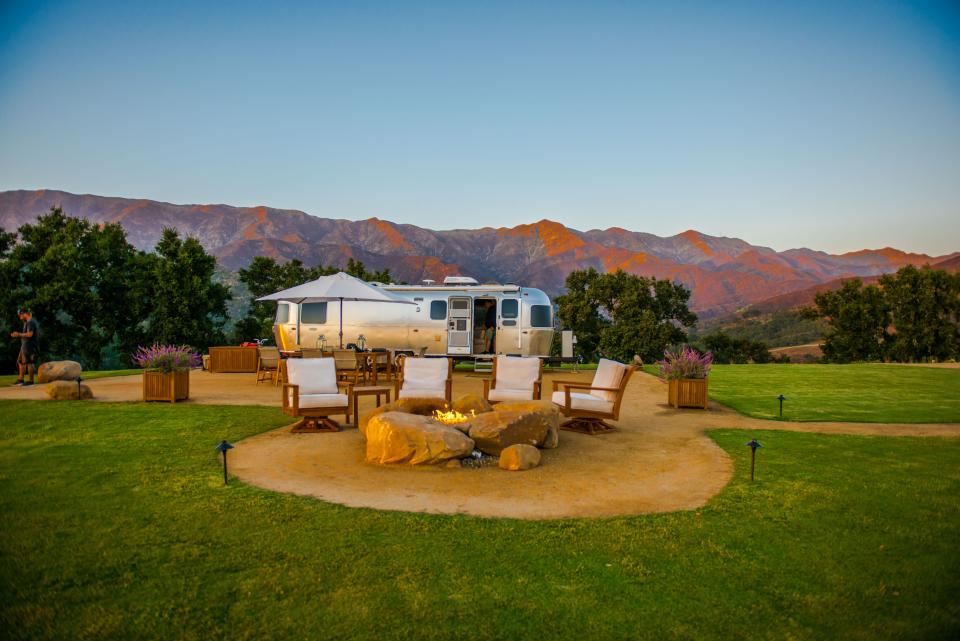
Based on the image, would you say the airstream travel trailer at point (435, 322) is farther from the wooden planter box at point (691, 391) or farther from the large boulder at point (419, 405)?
the large boulder at point (419, 405)

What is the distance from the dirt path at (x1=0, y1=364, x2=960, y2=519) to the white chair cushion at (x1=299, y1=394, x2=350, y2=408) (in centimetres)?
40

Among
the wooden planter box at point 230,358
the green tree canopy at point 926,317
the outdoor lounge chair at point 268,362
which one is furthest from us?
the green tree canopy at point 926,317

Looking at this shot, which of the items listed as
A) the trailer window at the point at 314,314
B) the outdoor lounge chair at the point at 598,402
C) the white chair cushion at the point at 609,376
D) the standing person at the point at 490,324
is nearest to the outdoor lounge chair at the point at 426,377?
the outdoor lounge chair at the point at 598,402

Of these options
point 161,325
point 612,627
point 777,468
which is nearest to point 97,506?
point 612,627

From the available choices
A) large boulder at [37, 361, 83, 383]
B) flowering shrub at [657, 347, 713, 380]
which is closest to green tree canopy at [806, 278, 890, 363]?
flowering shrub at [657, 347, 713, 380]

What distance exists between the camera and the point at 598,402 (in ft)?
29.7

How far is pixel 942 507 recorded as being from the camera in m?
5.57

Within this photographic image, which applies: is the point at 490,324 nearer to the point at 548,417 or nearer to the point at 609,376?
the point at 609,376

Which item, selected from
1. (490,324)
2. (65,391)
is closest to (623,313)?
(490,324)

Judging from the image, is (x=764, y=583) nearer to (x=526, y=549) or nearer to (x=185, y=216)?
(x=526, y=549)

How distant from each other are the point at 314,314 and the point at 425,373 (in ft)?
30.5

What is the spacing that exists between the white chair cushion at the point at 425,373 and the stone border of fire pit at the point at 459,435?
1.80 m

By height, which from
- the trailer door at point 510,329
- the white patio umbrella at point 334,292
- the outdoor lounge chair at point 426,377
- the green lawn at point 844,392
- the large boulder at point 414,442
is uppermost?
the white patio umbrella at point 334,292

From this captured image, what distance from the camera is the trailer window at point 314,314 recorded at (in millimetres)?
18375
